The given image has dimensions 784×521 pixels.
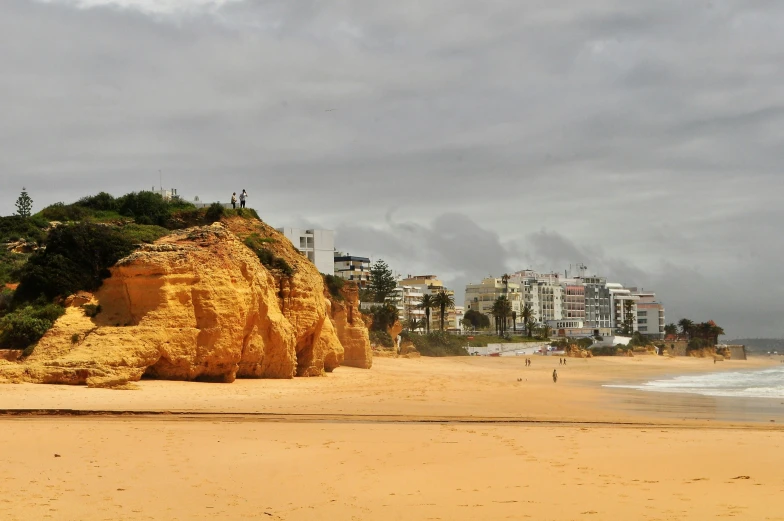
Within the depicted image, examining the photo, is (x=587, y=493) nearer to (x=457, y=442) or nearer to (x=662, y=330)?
(x=457, y=442)

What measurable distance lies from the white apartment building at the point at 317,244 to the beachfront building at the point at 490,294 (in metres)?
66.5

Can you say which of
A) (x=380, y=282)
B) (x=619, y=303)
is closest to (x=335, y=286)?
(x=380, y=282)

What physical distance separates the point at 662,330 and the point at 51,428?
174 meters

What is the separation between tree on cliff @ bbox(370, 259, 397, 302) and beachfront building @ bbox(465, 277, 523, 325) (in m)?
47.9

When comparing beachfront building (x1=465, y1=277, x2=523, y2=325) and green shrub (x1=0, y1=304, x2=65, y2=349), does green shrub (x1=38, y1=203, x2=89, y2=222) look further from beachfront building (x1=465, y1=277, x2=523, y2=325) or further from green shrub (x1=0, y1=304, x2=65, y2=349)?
beachfront building (x1=465, y1=277, x2=523, y2=325)

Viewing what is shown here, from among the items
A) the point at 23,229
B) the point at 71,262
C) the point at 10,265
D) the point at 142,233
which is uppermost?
the point at 23,229

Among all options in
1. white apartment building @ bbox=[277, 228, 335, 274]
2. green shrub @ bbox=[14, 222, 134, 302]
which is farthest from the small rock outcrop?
white apartment building @ bbox=[277, 228, 335, 274]

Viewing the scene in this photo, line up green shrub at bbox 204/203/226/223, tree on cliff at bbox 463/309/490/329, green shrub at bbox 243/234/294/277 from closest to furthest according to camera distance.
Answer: green shrub at bbox 243/234/294/277 → green shrub at bbox 204/203/226/223 → tree on cliff at bbox 463/309/490/329

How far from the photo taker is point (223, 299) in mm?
24594

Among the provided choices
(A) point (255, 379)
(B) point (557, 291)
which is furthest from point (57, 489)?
(B) point (557, 291)

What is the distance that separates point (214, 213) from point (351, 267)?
316ft

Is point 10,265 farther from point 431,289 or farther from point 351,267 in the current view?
point 431,289

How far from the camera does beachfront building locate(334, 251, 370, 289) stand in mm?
130113

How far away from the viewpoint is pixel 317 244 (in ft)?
313
